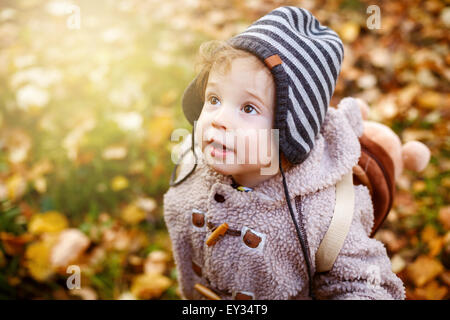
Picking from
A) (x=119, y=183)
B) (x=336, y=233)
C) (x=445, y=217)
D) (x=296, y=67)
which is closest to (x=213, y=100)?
(x=296, y=67)

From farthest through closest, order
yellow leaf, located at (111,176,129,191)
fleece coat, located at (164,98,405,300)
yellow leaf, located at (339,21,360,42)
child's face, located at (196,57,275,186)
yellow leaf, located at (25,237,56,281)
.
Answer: yellow leaf, located at (339,21,360,42) < yellow leaf, located at (111,176,129,191) < yellow leaf, located at (25,237,56,281) < fleece coat, located at (164,98,405,300) < child's face, located at (196,57,275,186)

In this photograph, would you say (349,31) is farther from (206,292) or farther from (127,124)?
(206,292)

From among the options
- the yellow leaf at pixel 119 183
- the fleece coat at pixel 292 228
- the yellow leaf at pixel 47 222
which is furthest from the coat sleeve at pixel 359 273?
the yellow leaf at pixel 47 222

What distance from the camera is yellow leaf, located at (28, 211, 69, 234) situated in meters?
1.63

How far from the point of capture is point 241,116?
81 centimetres

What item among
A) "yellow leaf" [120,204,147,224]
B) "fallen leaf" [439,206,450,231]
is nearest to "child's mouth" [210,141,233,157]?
"yellow leaf" [120,204,147,224]

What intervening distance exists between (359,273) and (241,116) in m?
0.50

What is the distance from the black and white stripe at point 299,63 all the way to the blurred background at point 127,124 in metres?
0.96

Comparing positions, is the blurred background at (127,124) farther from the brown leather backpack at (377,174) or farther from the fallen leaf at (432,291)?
the brown leather backpack at (377,174)

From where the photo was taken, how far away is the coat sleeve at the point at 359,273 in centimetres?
90

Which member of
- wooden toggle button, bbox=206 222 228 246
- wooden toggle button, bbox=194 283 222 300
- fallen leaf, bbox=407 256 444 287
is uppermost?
wooden toggle button, bbox=206 222 228 246

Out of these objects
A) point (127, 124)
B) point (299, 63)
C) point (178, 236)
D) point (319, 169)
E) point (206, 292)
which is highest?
point (299, 63)

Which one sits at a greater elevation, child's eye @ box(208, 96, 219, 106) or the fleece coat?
child's eye @ box(208, 96, 219, 106)

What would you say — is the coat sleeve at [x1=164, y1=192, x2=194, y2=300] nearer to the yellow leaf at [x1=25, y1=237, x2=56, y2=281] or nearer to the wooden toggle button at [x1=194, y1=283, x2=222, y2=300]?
the wooden toggle button at [x1=194, y1=283, x2=222, y2=300]
